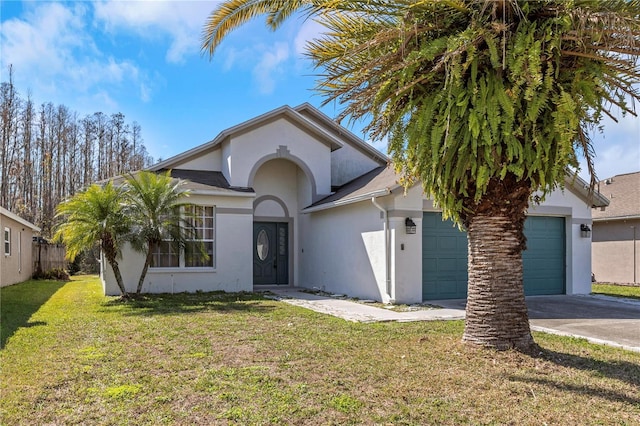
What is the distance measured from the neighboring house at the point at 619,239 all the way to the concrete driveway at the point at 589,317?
6748 mm

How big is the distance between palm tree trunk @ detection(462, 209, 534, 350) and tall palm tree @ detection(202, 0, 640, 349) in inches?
0.5

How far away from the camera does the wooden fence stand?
73.9 feet

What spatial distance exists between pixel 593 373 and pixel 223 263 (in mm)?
11330

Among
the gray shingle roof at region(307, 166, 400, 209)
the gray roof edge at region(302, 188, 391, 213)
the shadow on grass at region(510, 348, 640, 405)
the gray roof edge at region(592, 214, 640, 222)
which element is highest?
the gray shingle roof at region(307, 166, 400, 209)

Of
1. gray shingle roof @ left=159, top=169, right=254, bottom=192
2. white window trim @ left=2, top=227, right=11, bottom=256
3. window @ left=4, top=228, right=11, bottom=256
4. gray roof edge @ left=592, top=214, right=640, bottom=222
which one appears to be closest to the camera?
gray shingle roof @ left=159, top=169, right=254, bottom=192

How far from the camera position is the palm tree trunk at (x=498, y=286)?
249 inches

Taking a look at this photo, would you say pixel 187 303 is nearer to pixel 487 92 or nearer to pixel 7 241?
pixel 487 92

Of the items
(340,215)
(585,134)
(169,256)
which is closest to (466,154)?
(585,134)

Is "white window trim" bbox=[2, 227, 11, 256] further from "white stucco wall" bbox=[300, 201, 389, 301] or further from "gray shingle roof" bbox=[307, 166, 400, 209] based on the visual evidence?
"gray shingle roof" bbox=[307, 166, 400, 209]

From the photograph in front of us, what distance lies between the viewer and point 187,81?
14.9 m

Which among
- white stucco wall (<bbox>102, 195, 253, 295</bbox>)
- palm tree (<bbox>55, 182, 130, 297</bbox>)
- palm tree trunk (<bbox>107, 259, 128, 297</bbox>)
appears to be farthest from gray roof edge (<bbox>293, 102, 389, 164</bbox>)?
palm tree trunk (<bbox>107, 259, 128, 297</bbox>)

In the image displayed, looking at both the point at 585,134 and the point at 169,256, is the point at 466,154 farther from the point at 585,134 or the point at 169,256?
the point at 169,256

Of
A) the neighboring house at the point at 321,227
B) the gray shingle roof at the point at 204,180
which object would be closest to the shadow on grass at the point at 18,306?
the neighboring house at the point at 321,227

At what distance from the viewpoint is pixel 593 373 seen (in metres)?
5.67
